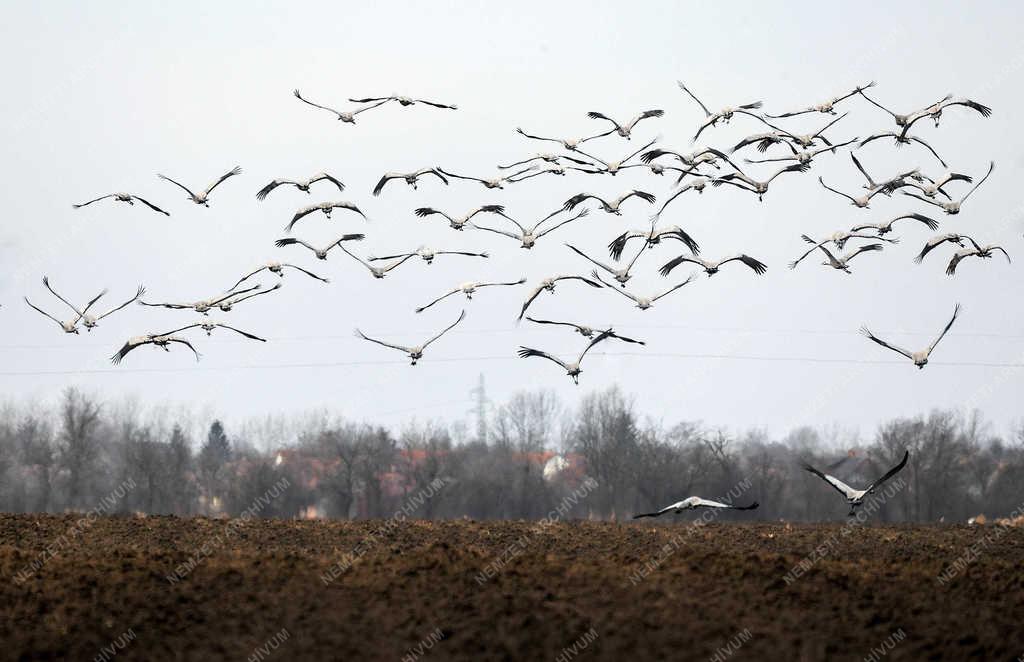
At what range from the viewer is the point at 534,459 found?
120 metres

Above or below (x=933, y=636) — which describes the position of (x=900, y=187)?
above

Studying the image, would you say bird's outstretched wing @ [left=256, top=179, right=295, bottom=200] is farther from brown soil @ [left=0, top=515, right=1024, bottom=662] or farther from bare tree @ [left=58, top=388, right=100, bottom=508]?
bare tree @ [left=58, top=388, right=100, bottom=508]

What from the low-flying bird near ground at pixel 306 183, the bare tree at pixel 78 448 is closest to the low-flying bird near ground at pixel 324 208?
the low-flying bird near ground at pixel 306 183

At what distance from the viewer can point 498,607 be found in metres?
21.8

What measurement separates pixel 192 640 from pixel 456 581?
464cm

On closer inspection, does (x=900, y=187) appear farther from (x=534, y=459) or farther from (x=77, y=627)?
(x=534, y=459)

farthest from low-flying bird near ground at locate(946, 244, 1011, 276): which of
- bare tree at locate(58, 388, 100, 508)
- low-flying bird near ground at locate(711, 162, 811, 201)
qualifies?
bare tree at locate(58, 388, 100, 508)

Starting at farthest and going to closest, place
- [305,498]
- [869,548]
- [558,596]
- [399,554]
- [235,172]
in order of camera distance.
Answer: [305,498] < [235,172] < [869,548] < [399,554] < [558,596]

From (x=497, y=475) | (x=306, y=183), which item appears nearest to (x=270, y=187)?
(x=306, y=183)

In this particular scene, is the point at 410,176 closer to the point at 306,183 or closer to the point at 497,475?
the point at 306,183

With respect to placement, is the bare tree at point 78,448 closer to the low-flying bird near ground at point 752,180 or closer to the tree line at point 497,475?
the tree line at point 497,475

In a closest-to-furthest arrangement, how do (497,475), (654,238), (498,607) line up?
(498,607)
(654,238)
(497,475)

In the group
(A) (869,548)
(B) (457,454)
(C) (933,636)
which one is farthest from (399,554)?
(B) (457,454)

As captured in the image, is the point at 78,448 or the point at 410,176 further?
the point at 78,448
